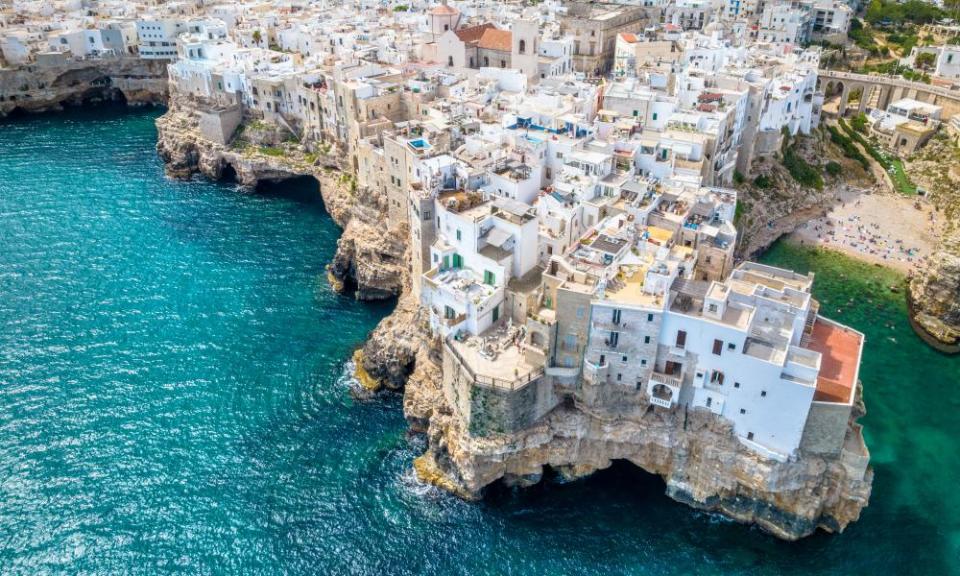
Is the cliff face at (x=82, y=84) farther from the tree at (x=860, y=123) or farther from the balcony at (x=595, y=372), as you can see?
the tree at (x=860, y=123)

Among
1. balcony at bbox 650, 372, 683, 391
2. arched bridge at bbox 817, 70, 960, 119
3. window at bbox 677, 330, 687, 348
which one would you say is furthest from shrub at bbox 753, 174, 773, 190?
balcony at bbox 650, 372, 683, 391

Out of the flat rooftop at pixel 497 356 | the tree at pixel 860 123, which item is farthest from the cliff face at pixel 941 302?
the flat rooftop at pixel 497 356

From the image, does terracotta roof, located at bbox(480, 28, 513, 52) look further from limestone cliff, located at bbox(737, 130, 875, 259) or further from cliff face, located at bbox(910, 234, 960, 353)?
cliff face, located at bbox(910, 234, 960, 353)

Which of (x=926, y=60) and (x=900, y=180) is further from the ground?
(x=926, y=60)

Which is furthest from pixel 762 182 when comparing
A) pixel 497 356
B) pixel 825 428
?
pixel 497 356

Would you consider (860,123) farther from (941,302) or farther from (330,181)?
(330,181)

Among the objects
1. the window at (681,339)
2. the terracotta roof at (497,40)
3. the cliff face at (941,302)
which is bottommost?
the cliff face at (941,302)
